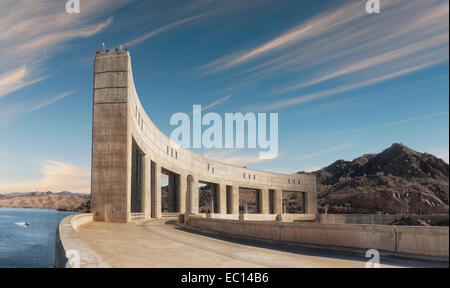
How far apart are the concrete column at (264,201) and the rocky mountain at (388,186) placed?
2401 centimetres

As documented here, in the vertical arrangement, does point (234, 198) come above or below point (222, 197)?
below

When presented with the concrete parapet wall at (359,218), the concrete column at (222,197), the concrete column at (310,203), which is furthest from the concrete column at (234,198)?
the concrete column at (310,203)

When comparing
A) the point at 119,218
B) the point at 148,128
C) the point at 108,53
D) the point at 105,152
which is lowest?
the point at 119,218

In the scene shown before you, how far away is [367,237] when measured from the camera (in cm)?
1178

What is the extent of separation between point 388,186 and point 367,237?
117467mm

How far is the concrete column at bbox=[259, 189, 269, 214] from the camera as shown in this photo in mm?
75812

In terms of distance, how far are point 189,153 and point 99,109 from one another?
25433 mm

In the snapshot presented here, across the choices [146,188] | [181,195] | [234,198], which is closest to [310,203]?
[234,198]

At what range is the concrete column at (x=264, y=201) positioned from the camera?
2985 inches

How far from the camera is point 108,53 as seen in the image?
1406 inches

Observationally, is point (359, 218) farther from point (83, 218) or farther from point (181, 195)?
point (83, 218)

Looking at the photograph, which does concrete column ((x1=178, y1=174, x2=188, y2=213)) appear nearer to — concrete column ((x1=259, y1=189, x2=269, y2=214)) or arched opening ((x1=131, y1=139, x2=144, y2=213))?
arched opening ((x1=131, y1=139, x2=144, y2=213))
